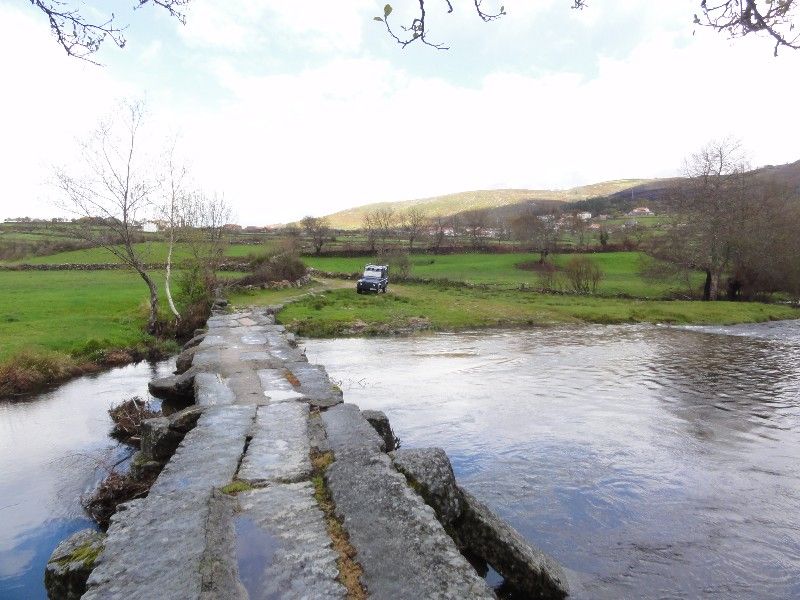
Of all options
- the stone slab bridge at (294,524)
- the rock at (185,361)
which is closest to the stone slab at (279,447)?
the stone slab bridge at (294,524)

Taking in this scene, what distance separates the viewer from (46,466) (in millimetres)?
9234

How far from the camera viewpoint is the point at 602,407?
41.7ft

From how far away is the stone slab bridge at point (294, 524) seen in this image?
3.84m

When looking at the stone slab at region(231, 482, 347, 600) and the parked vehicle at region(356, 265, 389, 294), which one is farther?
the parked vehicle at region(356, 265, 389, 294)

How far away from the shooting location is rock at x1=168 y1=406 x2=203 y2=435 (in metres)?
7.82

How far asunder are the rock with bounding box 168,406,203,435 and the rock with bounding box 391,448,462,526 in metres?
3.71

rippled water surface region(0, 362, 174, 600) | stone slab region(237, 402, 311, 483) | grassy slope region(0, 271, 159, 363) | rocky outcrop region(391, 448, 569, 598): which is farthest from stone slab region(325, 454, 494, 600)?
grassy slope region(0, 271, 159, 363)

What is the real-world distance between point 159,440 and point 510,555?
17.0 ft

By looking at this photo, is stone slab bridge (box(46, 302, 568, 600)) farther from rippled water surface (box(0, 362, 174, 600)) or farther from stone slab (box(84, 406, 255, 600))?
rippled water surface (box(0, 362, 174, 600))

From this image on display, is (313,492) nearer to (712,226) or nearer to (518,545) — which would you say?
(518,545)

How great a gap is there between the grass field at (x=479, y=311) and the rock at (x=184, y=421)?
1637cm

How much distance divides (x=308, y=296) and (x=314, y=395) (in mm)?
23882

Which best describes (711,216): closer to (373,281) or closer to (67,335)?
(373,281)

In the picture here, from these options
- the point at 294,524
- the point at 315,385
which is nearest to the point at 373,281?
the point at 315,385
